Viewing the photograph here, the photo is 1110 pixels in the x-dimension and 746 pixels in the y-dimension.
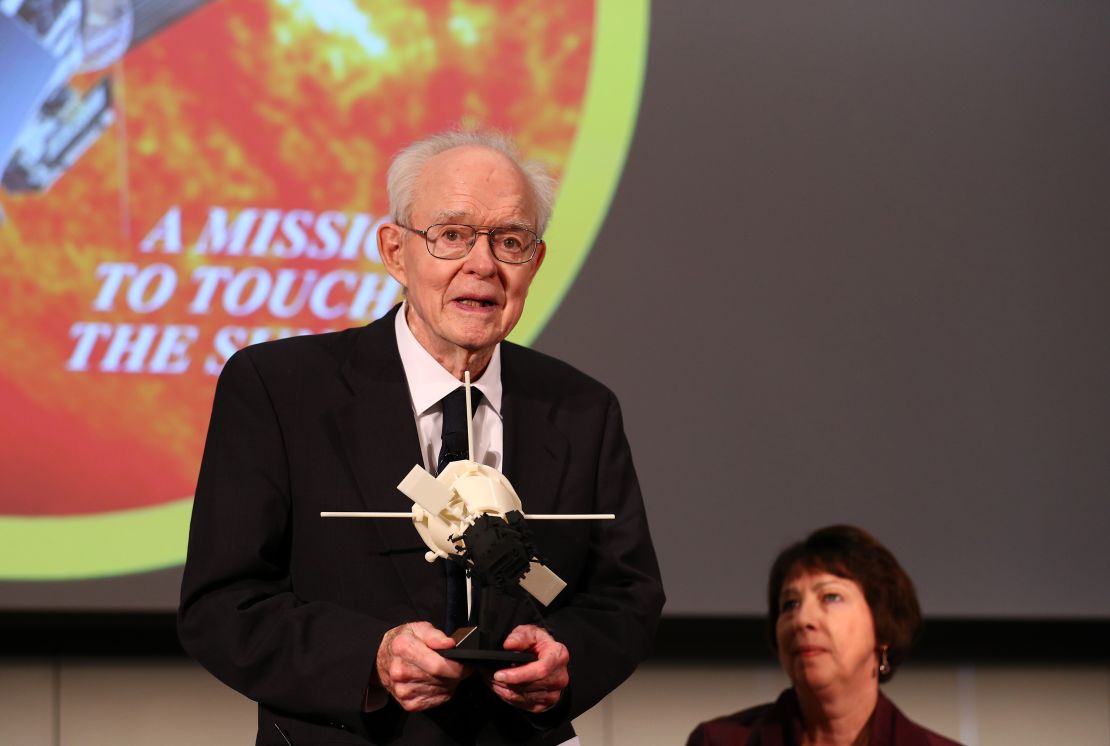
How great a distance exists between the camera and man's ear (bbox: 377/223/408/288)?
65.9 inches

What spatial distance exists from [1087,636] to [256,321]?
88.6 inches

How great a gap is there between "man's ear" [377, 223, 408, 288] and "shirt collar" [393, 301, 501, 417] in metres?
0.07

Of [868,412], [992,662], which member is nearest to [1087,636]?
[992,662]

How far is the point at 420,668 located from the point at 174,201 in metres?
1.87

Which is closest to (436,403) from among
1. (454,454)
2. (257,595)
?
(454,454)

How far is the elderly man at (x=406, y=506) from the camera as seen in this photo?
1.47 m

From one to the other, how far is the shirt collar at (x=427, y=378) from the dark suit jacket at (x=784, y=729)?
139cm

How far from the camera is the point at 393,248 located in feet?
5.54

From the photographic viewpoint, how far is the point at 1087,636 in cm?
349

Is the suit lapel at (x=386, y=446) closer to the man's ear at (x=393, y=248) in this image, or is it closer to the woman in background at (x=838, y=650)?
the man's ear at (x=393, y=248)

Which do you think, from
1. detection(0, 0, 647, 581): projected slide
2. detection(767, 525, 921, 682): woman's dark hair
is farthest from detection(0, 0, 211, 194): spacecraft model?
detection(767, 525, 921, 682): woman's dark hair

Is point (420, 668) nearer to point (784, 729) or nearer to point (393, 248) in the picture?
point (393, 248)

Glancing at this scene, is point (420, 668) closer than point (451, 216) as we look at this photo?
Yes

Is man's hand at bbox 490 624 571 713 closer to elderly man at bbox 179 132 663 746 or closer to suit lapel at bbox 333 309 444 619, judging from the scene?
elderly man at bbox 179 132 663 746
